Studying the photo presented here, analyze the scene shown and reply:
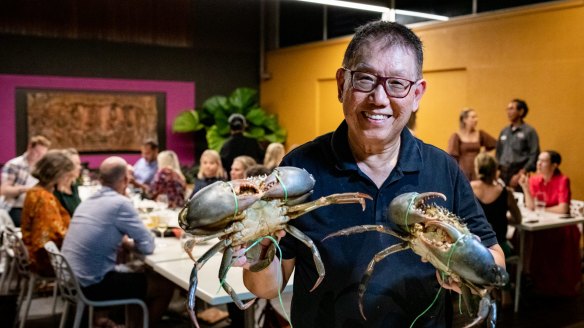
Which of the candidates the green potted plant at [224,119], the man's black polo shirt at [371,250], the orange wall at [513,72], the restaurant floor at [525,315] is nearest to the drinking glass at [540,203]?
the restaurant floor at [525,315]

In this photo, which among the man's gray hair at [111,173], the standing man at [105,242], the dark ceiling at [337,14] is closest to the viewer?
the standing man at [105,242]

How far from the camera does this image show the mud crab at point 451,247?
3.87 feet

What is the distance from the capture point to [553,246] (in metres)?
5.90

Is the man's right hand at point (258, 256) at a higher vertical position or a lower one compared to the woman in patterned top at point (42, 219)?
higher

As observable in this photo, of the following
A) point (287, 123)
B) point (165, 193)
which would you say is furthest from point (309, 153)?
point (287, 123)

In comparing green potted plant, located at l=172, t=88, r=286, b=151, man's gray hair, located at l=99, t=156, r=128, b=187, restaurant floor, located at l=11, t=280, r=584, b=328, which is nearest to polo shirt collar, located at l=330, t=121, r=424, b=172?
man's gray hair, located at l=99, t=156, r=128, b=187

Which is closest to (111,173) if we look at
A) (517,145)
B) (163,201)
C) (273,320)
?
(273,320)

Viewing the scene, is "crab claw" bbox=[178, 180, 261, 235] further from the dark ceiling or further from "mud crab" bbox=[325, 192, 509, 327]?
the dark ceiling

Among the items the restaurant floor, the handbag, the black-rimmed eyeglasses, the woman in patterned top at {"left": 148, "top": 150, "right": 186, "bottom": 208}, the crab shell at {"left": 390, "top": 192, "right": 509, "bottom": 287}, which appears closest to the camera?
the crab shell at {"left": 390, "top": 192, "right": 509, "bottom": 287}

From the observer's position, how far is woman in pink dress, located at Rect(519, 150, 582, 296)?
5.84m

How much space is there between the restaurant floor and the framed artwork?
17.0 feet

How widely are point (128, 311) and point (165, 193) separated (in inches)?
68.9

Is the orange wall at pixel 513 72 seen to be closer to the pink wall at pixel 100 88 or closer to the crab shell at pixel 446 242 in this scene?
the pink wall at pixel 100 88

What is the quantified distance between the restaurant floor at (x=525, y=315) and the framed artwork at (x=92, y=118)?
517 centimetres
